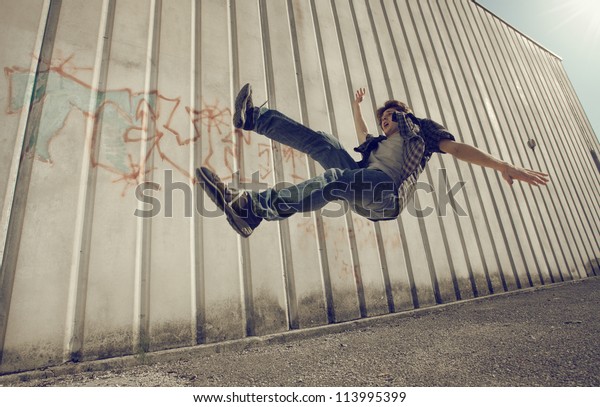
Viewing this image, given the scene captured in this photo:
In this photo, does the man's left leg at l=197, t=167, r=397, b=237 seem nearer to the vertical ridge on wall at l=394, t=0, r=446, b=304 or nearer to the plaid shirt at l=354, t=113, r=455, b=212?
the plaid shirt at l=354, t=113, r=455, b=212

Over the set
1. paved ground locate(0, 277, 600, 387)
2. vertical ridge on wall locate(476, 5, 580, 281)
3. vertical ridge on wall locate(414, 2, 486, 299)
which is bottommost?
paved ground locate(0, 277, 600, 387)

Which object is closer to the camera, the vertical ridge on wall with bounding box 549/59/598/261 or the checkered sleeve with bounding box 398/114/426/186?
the checkered sleeve with bounding box 398/114/426/186

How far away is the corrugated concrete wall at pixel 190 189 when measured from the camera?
193 centimetres

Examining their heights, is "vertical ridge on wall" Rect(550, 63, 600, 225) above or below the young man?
above

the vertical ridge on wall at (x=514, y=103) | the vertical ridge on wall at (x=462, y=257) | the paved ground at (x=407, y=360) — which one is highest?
the vertical ridge on wall at (x=514, y=103)

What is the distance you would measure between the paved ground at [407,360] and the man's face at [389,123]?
1512mm

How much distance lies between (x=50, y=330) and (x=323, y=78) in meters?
3.20

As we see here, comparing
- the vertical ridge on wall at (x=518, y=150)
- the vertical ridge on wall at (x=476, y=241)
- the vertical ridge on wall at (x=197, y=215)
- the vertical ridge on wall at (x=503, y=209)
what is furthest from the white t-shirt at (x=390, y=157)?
the vertical ridge on wall at (x=518, y=150)

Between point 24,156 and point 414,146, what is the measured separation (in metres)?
2.53

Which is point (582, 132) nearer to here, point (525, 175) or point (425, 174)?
point (425, 174)

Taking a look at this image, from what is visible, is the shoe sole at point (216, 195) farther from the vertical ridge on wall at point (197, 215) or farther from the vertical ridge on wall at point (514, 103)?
the vertical ridge on wall at point (514, 103)

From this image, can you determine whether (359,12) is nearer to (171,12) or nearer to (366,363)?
(171,12)

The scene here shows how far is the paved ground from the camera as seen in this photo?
1407 millimetres

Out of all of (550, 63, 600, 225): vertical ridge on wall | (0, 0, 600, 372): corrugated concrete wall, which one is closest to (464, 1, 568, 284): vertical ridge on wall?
(0, 0, 600, 372): corrugated concrete wall
